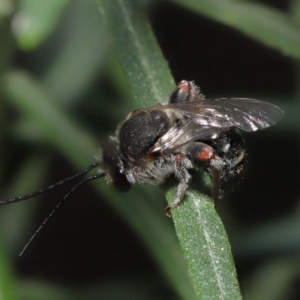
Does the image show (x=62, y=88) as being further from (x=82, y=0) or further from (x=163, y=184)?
(x=163, y=184)

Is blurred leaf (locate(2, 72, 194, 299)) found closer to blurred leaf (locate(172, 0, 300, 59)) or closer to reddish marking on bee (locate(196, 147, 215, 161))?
reddish marking on bee (locate(196, 147, 215, 161))

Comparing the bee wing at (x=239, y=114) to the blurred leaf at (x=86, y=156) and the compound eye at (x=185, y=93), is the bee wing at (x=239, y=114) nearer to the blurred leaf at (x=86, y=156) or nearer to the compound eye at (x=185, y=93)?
the compound eye at (x=185, y=93)

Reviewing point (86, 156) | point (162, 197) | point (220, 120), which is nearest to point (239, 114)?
point (220, 120)

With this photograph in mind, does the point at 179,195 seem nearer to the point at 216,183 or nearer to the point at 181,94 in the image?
the point at 216,183

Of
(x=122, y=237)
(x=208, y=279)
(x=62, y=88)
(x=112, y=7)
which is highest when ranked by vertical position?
(x=112, y=7)

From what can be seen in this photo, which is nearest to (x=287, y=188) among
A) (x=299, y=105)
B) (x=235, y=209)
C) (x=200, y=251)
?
(x=235, y=209)

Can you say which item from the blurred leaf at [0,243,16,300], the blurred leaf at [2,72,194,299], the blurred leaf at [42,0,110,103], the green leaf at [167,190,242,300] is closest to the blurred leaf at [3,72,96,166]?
the blurred leaf at [2,72,194,299]

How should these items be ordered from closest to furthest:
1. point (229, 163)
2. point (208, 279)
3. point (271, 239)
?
point (208, 279) < point (229, 163) < point (271, 239)
